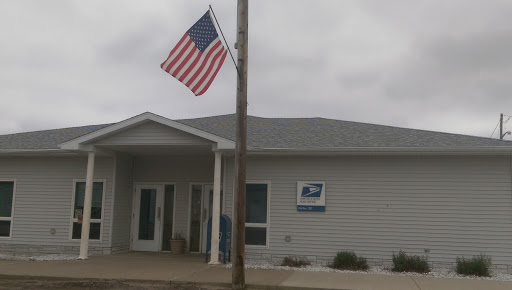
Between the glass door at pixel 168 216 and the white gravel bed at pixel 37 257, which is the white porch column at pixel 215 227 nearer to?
the glass door at pixel 168 216

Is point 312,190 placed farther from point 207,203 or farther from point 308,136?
point 207,203

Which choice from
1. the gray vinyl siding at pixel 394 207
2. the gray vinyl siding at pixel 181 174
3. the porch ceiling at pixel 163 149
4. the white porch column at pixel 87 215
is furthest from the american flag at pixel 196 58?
the gray vinyl siding at pixel 181 174

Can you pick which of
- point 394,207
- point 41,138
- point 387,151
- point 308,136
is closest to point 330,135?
point 308,136

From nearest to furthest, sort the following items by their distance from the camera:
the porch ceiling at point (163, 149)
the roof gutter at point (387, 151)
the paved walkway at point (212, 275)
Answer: the paved walkway at point (212, 275)
the roof gutter at point (387, 151)
the porch ceiling at point (163, 149)

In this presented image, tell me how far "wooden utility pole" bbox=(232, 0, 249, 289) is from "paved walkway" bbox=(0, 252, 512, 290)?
0.64 metres

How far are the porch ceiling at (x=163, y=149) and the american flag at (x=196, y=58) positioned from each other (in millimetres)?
3830

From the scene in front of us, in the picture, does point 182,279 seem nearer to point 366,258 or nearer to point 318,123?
point 366,258

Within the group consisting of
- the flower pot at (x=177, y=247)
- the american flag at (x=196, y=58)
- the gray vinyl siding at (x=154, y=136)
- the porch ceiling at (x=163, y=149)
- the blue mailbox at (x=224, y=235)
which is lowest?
the flower pot at (x=177, y=247)

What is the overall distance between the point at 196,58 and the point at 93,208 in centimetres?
745

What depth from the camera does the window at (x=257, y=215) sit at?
13281mm

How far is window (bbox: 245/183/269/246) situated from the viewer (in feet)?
43.6

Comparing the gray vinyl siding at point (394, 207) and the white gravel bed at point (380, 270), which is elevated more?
the gray vinyl siding at point (394, 207)

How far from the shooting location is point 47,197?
49.2 feet

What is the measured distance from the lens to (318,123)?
16891 millimetres
